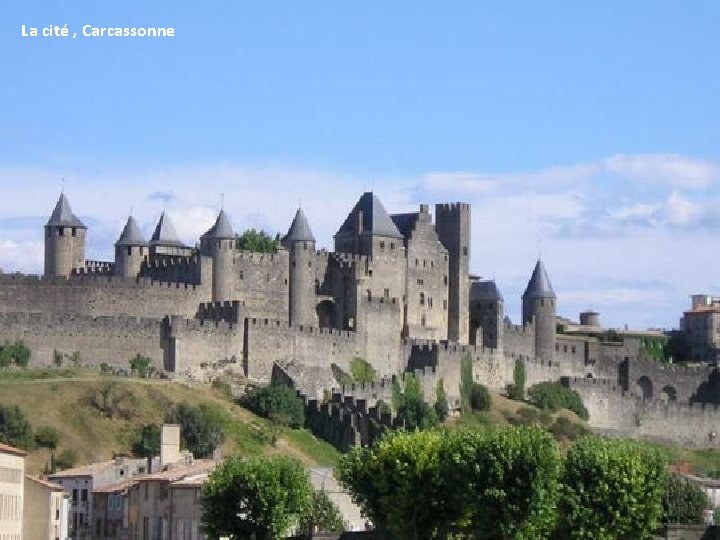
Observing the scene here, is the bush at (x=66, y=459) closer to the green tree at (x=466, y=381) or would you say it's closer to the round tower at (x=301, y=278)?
the round tower at (x=301, y=278)

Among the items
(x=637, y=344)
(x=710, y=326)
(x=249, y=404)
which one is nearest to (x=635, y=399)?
(x=637, y=344)

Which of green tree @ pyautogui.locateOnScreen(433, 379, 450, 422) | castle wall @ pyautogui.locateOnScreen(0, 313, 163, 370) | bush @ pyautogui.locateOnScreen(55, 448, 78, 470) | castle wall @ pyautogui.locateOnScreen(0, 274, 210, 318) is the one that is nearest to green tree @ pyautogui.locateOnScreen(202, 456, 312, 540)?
bush @ pyautogui.locateOnScreen(55, 448, 78, 470)

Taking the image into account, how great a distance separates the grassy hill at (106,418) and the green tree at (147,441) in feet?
1.29

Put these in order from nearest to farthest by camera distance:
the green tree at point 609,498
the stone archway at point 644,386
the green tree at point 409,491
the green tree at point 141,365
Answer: the green tree at point 609,498
the green tree at point 409,491
the green tree at point 141,365
the stone archway at point 644,386

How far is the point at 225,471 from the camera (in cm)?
9669

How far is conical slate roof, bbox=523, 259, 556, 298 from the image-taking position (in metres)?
154

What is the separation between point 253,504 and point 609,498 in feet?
43.7

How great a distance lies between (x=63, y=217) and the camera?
135875 millimetres

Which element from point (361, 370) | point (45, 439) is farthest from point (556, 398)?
point (45, 439)

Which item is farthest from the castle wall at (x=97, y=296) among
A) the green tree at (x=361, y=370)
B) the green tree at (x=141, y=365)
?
the green tree at (x=361, y=370)

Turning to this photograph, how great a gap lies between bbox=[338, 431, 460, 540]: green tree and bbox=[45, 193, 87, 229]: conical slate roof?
44046 mm

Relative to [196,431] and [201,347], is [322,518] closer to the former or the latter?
[196,431]

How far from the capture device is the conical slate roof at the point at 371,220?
143 meters

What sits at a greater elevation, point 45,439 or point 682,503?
point 45,439
